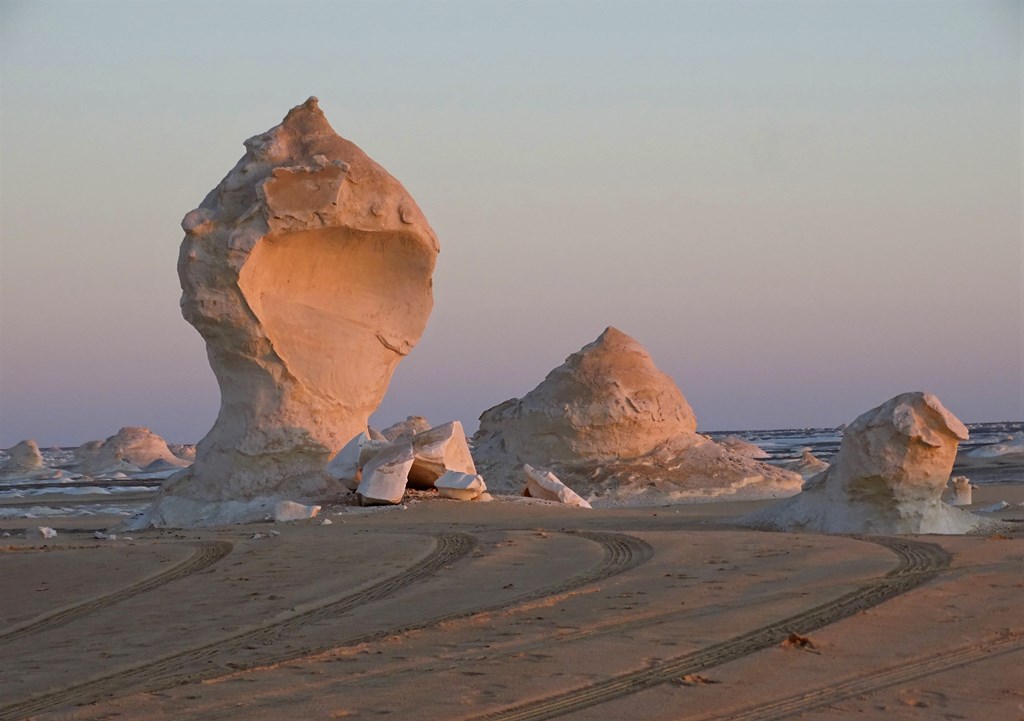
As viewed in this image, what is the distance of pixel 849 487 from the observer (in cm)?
1176

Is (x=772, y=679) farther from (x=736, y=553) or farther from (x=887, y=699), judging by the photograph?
(x=736, y=553)

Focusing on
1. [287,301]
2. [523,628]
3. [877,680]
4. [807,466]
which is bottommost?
[807,466]

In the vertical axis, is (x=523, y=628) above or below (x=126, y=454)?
above

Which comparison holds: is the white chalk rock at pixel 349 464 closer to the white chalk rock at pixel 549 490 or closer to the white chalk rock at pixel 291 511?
the white chalk rock at pixel 291 511

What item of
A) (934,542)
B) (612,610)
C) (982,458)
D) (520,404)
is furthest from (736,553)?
(982,458)

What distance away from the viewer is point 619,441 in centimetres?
2234

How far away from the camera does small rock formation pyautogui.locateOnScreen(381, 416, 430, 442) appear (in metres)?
26.0

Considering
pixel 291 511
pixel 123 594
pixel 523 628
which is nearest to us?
pixel 523 628

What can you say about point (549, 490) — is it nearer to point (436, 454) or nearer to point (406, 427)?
point (436, 454)

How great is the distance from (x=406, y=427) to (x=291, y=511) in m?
12.8

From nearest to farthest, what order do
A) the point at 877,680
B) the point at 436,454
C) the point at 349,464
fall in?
the point at 877,680 → the point at 436,454 → the point at 349,464

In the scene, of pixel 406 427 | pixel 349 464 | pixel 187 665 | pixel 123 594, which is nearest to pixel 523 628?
pixel 187 665

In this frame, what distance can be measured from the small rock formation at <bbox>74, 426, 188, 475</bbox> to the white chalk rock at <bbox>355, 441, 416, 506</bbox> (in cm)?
3302

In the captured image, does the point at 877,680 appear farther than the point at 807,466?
No
